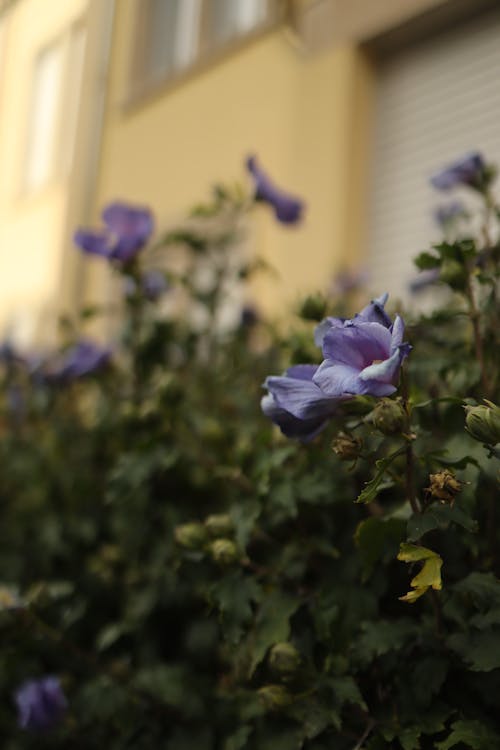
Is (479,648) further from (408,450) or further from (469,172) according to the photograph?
(469,172)

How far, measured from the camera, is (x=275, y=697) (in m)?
0.99

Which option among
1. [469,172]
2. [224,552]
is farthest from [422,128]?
[224,552]

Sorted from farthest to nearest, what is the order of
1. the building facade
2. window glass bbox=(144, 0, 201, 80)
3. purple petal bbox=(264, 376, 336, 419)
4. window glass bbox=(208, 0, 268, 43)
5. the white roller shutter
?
1. window glass bbox=(144, 0, 201, 80)
2. window glass bbox=(208, 0, 268, 43)
3. the building facade
4. the white roller shutter
5. purple petal bbox=(264, 376, 336, 419)

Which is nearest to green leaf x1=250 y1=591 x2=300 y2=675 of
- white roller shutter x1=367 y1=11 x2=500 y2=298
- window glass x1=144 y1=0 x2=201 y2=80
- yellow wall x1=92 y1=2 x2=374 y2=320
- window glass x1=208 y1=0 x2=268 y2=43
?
yellow wall x1=92 y1=2 x2=374 y2=320

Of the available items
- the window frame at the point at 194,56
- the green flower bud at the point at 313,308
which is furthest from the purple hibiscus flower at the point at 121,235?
the window frame at the point at 194,56

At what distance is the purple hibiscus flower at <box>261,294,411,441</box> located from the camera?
77cm

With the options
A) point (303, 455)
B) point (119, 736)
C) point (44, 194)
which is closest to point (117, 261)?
point (303, 455)

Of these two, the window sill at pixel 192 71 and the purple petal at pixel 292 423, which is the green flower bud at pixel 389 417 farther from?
the window sill at pixel 192 71

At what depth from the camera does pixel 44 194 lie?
21.7 ft

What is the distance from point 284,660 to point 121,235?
→ 95cm

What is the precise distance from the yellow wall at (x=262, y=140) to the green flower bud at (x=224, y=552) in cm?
242

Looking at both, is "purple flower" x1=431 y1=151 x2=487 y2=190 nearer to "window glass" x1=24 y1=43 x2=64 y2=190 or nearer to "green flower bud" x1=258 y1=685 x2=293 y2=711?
"green flower bud" x1=258 y1=685 x2=293 y2=711

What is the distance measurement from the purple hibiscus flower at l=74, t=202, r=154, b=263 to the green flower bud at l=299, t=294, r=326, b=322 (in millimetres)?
553

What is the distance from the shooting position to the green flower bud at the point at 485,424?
2.58 ft
